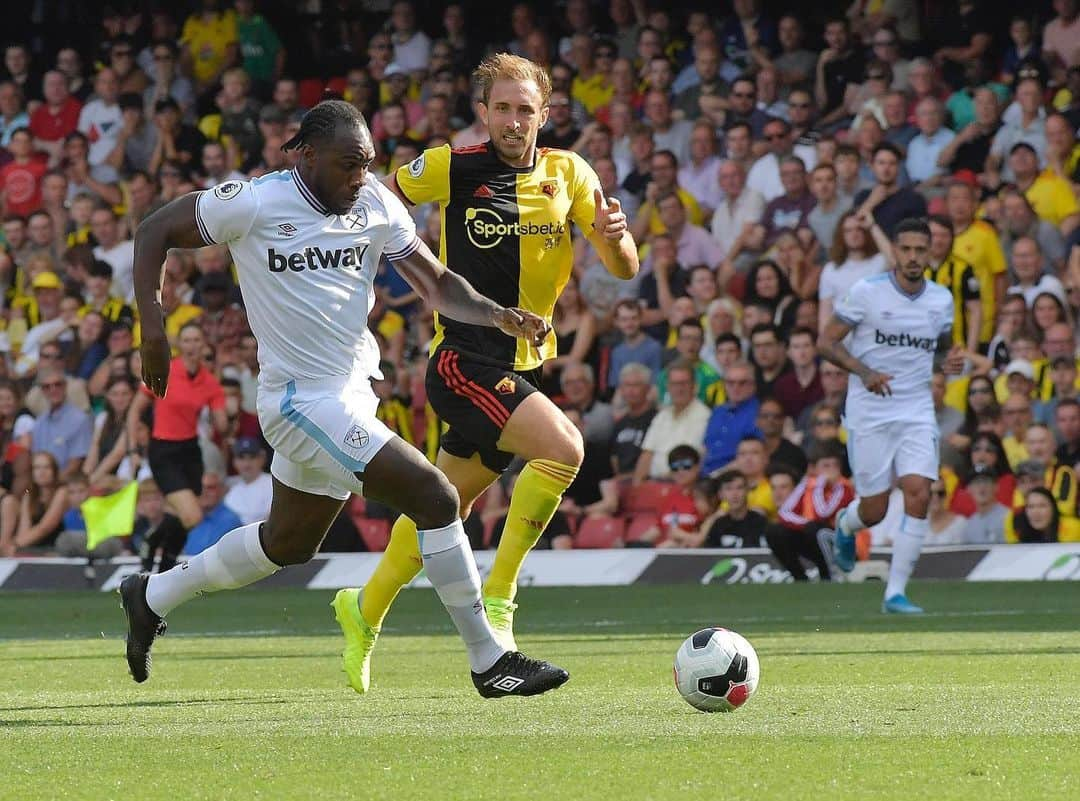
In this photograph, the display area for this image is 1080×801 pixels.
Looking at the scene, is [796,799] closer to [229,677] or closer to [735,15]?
[229,677]

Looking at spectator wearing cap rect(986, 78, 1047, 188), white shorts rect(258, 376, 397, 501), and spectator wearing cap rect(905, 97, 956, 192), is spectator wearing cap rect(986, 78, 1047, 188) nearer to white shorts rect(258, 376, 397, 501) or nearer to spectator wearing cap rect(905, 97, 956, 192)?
spectator wearing cap rect(905, 97, 956, 192)

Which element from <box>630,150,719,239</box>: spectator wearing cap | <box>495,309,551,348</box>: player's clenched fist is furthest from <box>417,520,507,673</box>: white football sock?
<box>630,150,719,239</box>: spectator wearing cap

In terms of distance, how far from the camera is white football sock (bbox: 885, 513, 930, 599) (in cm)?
1272

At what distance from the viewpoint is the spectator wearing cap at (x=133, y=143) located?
2147cm

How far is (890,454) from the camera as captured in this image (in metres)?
13.4

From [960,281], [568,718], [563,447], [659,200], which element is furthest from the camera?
[659,200]

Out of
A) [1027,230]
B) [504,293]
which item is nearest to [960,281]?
[1027,230]

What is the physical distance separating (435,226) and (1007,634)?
9269 mm

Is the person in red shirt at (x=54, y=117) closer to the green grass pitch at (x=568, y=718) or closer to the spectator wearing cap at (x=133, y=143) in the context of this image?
the spectator wearing cap at (x=133, y=143)

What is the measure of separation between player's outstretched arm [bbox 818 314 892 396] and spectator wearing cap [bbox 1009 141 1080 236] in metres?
3.73

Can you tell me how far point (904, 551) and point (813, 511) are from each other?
2.59m

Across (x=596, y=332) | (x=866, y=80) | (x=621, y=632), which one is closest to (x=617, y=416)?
(x=596, y=332)

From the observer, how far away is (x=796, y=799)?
5109 mm

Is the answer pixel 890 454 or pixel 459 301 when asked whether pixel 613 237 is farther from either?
pixel 890 454
